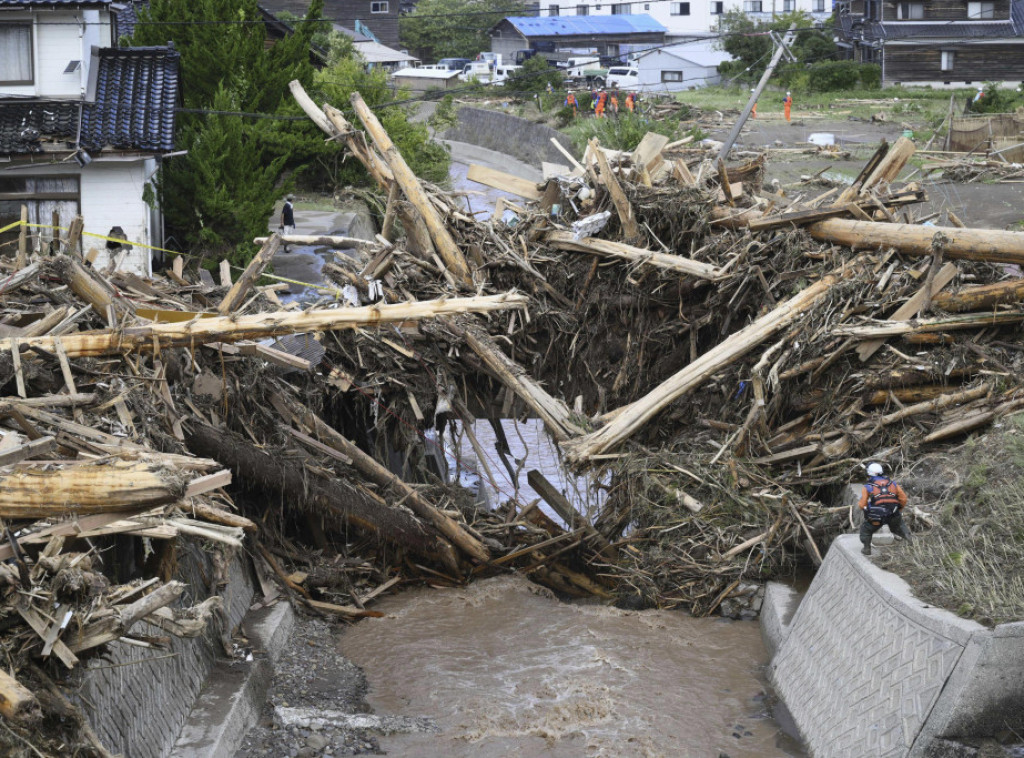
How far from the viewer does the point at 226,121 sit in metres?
19.5

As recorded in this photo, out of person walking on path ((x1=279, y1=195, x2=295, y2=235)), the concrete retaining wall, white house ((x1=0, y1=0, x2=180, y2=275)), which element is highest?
white house ((x1=0, y1=0, x2=180, y2=275))

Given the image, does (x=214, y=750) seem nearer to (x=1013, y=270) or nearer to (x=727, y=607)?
(x=727, y=607)

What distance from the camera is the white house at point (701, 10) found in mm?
66438

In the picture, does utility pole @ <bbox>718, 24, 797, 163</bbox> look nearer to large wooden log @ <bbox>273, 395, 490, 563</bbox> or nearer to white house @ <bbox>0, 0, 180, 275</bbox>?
large wooden log @ <bbox>273, 395, 490, 563</bbox>

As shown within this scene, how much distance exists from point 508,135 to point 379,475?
34643 millimetres

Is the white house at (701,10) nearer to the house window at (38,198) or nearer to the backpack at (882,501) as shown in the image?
the house window at (38,198)

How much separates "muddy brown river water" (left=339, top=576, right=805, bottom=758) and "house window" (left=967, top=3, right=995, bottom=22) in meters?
44.6

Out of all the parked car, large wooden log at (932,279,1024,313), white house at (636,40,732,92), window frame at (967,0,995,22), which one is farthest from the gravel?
the parked car

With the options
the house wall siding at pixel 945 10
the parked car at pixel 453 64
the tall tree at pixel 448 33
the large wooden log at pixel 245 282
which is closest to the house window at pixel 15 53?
the large wooden log at pixel 245 282

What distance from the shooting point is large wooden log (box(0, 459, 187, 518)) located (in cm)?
485

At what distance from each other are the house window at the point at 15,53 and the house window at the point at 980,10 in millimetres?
41657

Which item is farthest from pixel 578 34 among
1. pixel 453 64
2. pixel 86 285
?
pixel 86 285

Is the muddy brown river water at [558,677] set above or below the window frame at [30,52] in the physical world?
below

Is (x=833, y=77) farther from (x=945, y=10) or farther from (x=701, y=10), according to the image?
(x=701, y=10)
